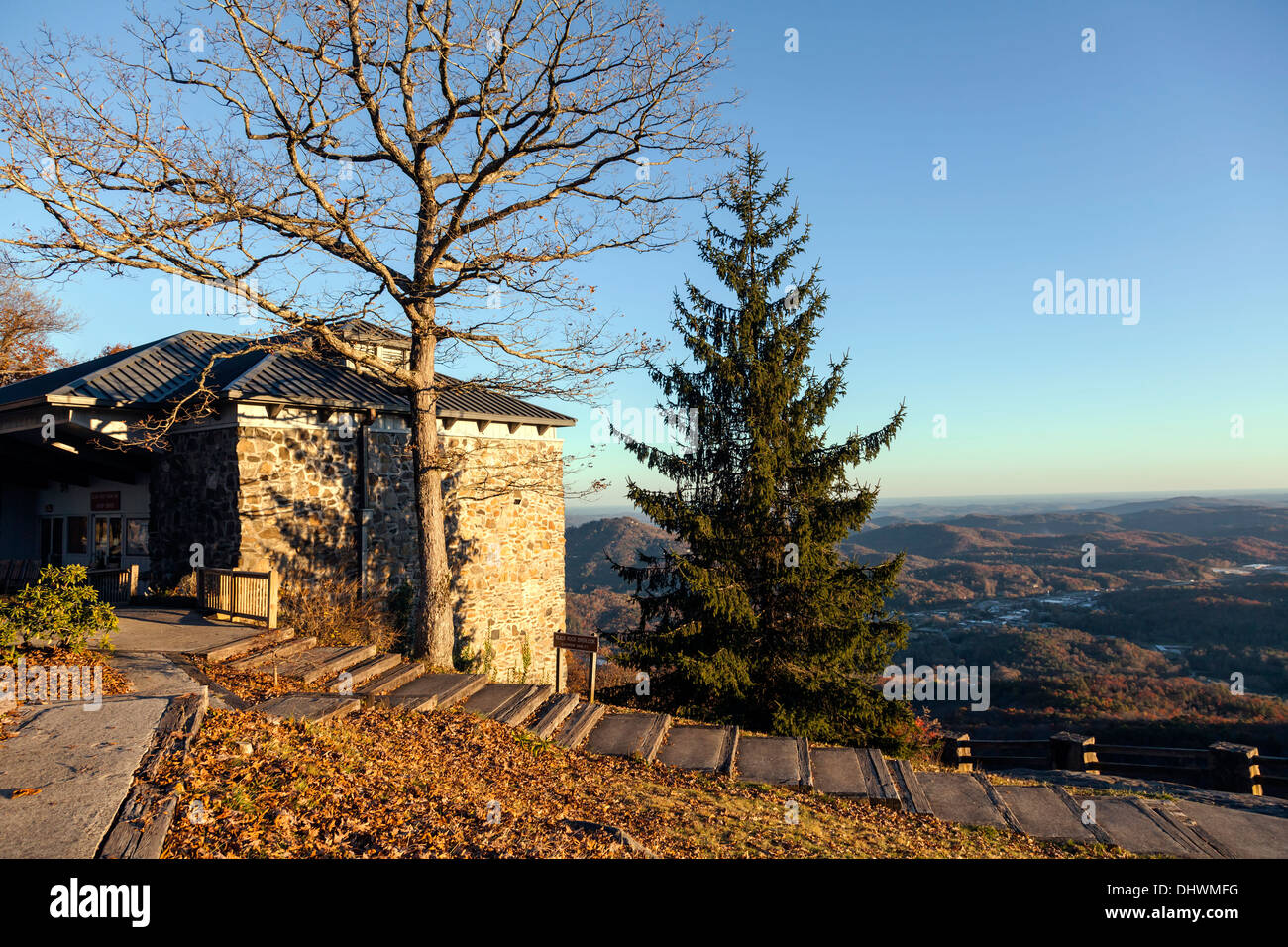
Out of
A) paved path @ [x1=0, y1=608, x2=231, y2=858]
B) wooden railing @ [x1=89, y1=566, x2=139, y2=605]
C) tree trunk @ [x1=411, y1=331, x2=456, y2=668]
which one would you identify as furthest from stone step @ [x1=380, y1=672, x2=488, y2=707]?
wooden railing @ [x1=89, y1=566, x2=139, y2=605]

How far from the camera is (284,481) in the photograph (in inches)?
485

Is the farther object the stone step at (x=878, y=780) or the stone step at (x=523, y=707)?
the stone step at (x=523, y=707)

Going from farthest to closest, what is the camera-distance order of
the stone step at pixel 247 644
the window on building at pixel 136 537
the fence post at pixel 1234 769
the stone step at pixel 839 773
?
the window on building at pixel 136 537, the fence post at pixel 1234 769, the stone step at pixel 247 644, the stone step at pixel 839 773

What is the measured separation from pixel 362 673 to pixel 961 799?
24.0ft

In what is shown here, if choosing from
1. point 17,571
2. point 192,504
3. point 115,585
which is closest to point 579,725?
point 192,504

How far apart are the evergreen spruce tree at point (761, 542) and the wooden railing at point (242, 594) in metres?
6.01

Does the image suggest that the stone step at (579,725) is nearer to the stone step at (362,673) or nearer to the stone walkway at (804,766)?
the stone walkway at (804,766)

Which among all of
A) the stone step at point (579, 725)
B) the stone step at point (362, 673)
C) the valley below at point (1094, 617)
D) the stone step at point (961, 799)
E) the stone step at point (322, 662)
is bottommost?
the valley below at point (1094, 617)

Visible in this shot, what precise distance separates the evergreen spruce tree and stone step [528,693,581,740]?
2.80 m

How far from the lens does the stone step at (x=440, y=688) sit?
7.66m

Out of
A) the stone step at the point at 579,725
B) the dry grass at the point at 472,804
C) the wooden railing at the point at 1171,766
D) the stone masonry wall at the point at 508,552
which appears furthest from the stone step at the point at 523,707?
the wooden railing at the point at 1171,766

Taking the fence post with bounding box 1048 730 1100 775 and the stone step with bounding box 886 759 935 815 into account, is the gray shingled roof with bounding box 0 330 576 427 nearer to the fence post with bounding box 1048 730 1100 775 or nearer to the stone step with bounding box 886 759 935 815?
the stone step with bounding box 886 759 935 815

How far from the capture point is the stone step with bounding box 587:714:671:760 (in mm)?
7279
